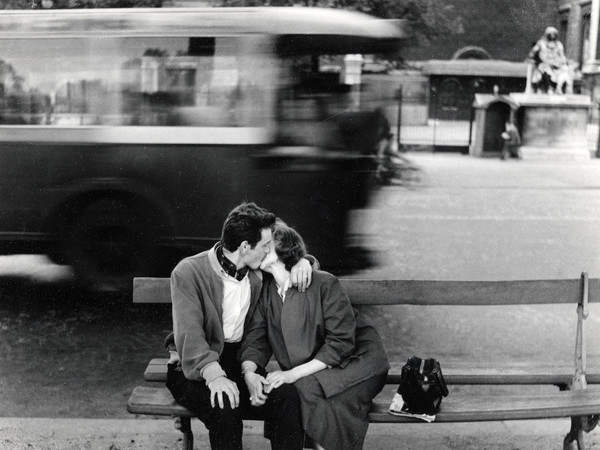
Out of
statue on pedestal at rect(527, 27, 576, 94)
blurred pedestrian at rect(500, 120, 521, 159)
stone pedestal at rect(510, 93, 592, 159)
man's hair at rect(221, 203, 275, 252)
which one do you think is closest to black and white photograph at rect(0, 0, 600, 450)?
man's hair at rect(221, 203, 275, 252)

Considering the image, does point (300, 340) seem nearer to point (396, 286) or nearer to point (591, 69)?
Answer: point (396, 286)

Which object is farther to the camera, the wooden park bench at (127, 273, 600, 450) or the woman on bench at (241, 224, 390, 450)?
the wooden park bench at (127, 273, 600, 450)

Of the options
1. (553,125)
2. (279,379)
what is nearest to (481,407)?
(279,379)

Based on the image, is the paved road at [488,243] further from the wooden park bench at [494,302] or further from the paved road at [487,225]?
the wooden park bench at [494,302]

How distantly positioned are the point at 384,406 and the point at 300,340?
46 centimetres

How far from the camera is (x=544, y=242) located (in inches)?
413

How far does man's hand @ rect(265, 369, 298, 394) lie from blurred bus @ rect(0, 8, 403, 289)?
342cm

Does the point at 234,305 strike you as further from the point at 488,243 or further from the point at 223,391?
the point at 488,243

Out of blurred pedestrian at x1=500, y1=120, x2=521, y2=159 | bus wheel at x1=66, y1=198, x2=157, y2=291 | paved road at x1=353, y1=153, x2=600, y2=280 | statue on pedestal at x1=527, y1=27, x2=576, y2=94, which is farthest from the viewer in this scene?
statue on pedestal at x1=527, y1=27, x2=576, y2=94

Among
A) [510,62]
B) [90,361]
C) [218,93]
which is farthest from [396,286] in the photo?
[510,62]

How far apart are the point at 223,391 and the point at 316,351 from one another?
48 centimetres

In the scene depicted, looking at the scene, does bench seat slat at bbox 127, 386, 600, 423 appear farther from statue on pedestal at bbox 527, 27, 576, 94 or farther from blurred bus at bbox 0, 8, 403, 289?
statue on pedestal at bbox 527, 27, 576, 94

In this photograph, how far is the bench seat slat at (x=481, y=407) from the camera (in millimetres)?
3615

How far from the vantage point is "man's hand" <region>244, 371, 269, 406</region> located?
3.54m
